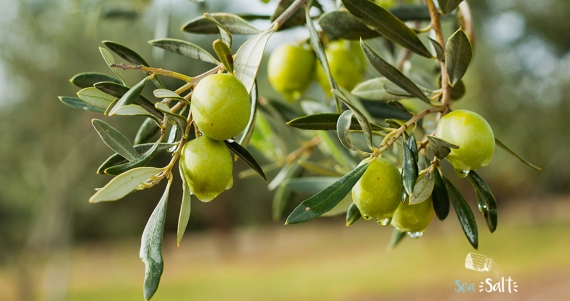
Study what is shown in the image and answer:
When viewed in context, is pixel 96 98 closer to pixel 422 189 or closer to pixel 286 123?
pixel 286 123

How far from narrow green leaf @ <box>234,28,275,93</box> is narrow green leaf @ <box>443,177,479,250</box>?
1.01 feet

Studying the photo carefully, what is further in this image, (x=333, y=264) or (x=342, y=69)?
(x=333, y=264)

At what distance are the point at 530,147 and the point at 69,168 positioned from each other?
11.4m

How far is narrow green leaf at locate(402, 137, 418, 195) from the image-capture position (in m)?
0.58

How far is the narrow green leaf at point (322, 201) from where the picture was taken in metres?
0.56

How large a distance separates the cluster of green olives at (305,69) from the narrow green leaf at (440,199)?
41 centimetres

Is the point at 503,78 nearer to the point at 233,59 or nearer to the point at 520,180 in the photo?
the point at 520,180

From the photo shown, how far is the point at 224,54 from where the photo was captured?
54 cm

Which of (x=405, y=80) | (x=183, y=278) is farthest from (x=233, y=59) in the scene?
(x=183, y=278)

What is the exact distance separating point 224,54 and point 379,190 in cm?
26

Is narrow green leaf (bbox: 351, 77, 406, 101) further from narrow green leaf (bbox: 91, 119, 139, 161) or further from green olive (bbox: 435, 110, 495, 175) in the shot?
narrow green leaf (bbox: 91, 119, 139, 161)

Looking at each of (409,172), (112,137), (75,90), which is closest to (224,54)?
(112,137)

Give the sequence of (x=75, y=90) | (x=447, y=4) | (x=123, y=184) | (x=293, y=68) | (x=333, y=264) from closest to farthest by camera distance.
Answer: (x=123, y=184)
(x=447, y=4)
(x=293, y=68)
(x=75, y=90)
(x=333, y=264)

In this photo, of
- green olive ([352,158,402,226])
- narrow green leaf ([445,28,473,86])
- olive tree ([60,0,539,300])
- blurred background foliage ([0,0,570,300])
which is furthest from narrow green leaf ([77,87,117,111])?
blurred background foliage ([0,0,570,300])
